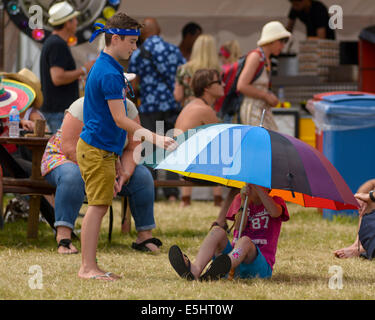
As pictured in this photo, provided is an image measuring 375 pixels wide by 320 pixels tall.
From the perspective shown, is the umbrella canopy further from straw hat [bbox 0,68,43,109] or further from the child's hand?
straw hat [bbox 0,68,43,109]

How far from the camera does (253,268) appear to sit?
206 inches

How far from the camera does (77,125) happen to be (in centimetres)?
627

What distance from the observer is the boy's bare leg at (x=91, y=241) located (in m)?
5.05

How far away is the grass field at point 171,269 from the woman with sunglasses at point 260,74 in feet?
3.79

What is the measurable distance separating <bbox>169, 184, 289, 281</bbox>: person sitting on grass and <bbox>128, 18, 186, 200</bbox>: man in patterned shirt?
171 inches

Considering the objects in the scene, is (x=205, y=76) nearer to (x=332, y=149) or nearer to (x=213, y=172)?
(x=332, y=149)

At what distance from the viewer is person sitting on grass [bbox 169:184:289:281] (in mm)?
5027

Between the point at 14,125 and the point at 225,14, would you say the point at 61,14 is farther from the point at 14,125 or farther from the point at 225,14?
the point at 225,14

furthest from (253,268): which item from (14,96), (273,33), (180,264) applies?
(273,33)
